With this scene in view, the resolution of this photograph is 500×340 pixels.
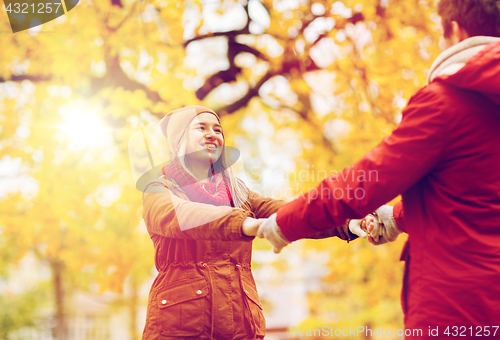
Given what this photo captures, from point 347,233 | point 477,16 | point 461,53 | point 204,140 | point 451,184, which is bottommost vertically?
point 347,233

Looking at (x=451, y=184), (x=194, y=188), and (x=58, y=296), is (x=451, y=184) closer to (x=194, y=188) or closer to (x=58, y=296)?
(x=194, y=188)

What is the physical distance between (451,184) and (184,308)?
1147 mm

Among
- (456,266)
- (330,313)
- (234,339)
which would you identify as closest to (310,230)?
(456,266)

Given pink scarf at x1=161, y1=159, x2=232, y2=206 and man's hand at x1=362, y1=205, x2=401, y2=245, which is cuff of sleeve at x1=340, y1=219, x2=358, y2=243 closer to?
man's hand at x1=362, y1=205, x2=401, y2=245

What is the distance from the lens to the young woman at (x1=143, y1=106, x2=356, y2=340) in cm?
156

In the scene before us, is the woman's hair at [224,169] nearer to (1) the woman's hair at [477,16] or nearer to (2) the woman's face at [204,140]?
(2) the woman's face at [204,140]

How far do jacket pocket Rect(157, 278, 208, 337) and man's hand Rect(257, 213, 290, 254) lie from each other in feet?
1.25

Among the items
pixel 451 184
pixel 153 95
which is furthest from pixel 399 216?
pixel 153 95

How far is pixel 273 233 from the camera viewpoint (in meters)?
1.49

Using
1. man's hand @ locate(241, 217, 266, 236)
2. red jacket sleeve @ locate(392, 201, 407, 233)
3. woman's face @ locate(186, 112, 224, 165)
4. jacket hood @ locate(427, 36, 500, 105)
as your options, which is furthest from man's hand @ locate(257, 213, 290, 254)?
jacket hood @ locate(427, 36, 500, 105)

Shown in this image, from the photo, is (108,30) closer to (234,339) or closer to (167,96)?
(167,96)

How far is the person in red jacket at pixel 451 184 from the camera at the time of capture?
1.18m

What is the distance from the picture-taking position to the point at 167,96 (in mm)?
4180

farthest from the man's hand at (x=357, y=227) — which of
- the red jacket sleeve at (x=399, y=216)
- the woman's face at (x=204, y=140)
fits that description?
the woman's face at (x=204, y=140)
